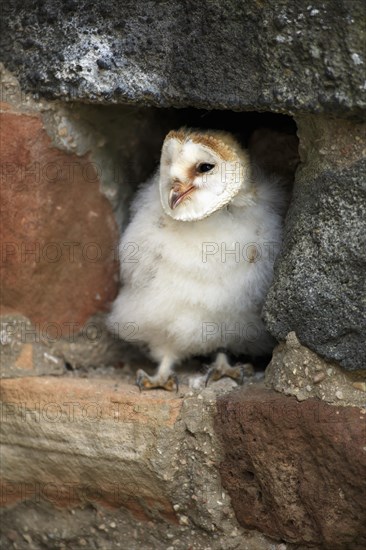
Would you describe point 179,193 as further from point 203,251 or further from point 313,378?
point 313,378

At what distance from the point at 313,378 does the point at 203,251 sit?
705 millimetres

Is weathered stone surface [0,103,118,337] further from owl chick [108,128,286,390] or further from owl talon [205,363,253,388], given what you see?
owl talon [205,363,253,388]

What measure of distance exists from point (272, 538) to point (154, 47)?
1495 mm

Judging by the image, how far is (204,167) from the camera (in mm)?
2865

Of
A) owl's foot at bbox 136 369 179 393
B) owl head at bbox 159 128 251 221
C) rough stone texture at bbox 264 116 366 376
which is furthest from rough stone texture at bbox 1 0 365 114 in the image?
owl's foot at bbox 136 369 179 393

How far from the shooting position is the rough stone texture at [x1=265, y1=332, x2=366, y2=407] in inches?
92.7

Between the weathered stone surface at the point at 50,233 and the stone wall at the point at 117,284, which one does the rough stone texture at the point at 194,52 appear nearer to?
the stone wall at the point at 117,284

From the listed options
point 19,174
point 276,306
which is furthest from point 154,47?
point 276,306

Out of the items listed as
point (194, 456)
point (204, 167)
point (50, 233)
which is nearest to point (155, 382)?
point (194, 456)

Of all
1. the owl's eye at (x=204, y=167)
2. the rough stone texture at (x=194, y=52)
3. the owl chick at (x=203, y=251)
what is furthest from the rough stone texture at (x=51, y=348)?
the rough stone texture at (x=194, y=52)

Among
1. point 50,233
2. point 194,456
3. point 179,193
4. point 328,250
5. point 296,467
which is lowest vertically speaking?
point 194,456

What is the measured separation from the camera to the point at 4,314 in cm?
293

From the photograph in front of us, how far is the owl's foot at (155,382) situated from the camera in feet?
9.36

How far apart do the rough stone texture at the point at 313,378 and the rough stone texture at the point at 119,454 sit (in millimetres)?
269
